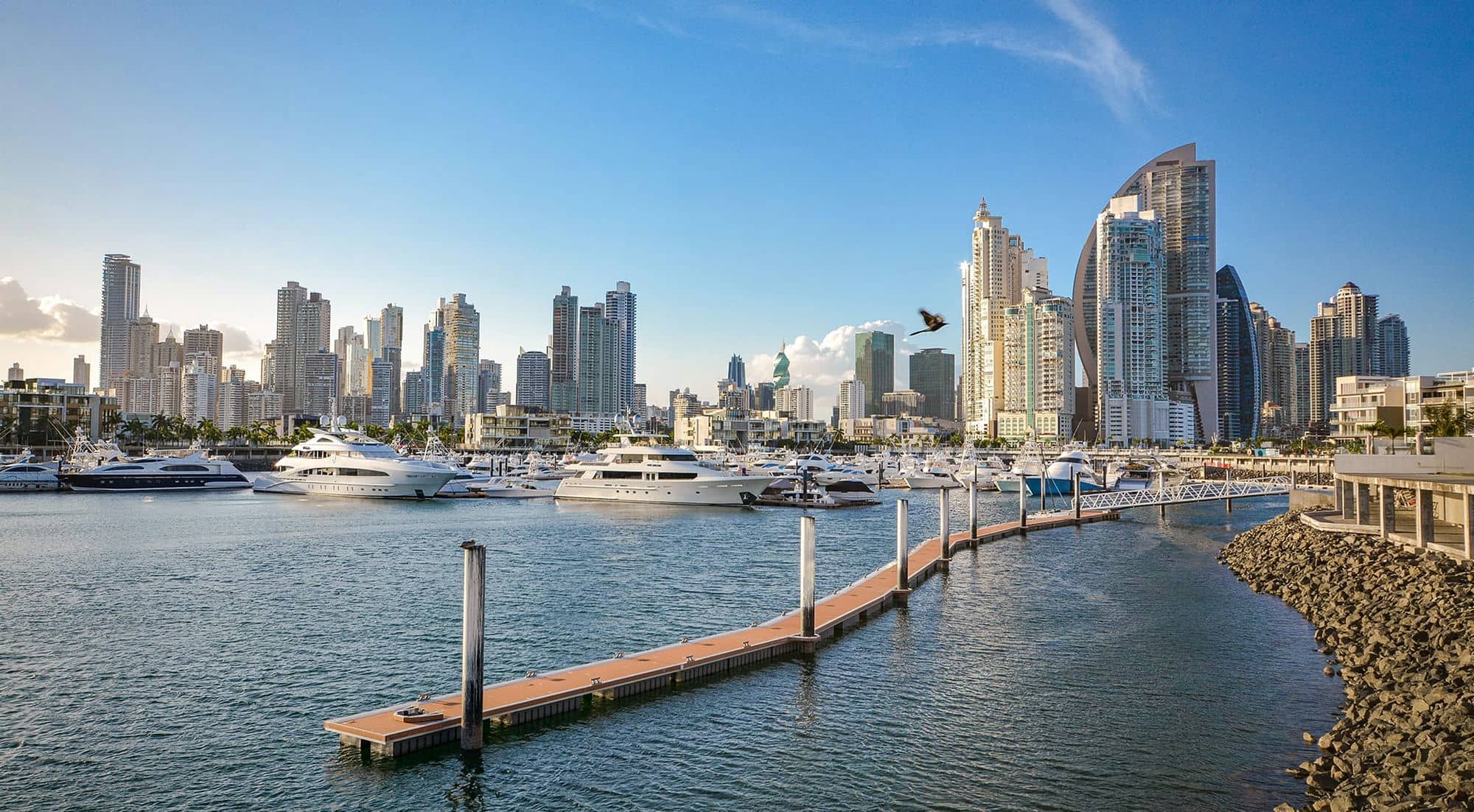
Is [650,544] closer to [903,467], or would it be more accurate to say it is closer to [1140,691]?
[1140,691]

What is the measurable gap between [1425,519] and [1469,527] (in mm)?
3278

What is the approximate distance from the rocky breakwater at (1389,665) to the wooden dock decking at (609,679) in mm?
10926

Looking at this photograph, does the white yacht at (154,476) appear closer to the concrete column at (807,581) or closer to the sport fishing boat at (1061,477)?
the sport fishing boat at (1061,477)

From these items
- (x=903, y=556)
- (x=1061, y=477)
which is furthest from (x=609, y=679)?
(x=1061, y=477)

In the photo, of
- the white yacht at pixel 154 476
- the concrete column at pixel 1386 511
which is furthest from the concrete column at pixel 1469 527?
the white yacht at pixel 154 476

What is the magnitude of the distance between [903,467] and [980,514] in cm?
4242

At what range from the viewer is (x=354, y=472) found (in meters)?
77.1

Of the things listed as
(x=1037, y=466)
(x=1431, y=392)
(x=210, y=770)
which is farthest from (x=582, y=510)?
(x=1431, y=392)

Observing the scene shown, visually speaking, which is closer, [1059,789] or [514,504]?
[1059,789]

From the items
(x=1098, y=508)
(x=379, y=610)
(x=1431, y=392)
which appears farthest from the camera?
(x=1431, y=392)

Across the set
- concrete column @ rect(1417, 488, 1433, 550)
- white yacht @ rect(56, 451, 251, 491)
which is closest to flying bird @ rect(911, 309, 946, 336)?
concrete column @ rect(1417, 488, 1433, 550)

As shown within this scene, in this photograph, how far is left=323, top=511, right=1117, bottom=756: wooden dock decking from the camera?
15.3 m

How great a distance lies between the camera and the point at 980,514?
70062mm

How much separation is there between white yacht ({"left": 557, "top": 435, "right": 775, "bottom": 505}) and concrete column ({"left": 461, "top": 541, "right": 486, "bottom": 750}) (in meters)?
54.2
